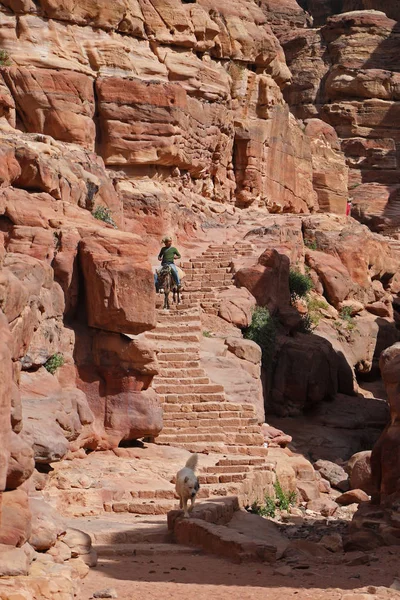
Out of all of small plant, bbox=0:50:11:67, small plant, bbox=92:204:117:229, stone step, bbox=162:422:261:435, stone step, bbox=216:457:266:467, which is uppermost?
small plant, bbox=0:50:11:67

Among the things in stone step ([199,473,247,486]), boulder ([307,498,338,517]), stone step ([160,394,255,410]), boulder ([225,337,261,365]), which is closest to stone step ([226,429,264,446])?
stone step ([160,394,255,410])

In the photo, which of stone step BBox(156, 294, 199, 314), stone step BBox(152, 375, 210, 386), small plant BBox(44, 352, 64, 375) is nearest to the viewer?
small plant BBox(44, 352, 64, 375)

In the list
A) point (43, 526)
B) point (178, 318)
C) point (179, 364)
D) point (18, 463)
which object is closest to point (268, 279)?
point (178, 318)

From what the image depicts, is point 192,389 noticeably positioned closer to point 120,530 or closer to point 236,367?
point 236,367

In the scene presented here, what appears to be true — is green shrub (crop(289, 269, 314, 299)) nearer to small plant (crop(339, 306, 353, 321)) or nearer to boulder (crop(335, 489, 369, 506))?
small plant (crop(339, 306, 353, 321))

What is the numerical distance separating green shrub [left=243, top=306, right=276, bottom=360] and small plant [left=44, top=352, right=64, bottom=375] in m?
8.15

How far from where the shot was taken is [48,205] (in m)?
21.0

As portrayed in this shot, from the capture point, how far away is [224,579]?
11.4 m

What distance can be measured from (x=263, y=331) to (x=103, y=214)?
179 inches

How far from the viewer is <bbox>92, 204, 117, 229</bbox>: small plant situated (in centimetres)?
2442

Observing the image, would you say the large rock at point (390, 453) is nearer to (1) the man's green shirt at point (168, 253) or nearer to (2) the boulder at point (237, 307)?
(1) the man's green shirt at point (168, 253)

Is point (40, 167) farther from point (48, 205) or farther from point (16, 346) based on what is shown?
point (16, 346)

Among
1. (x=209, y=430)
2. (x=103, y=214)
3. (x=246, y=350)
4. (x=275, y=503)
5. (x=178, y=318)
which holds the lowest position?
(x=275, y=503)

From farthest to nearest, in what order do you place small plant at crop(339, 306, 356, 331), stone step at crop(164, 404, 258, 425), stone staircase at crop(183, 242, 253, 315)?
small plant at crop(339, 306, 356, 331) < stone staircase at crop(183, 242, 253, 315) < stone step at crop(164, 404, 258, 425)
